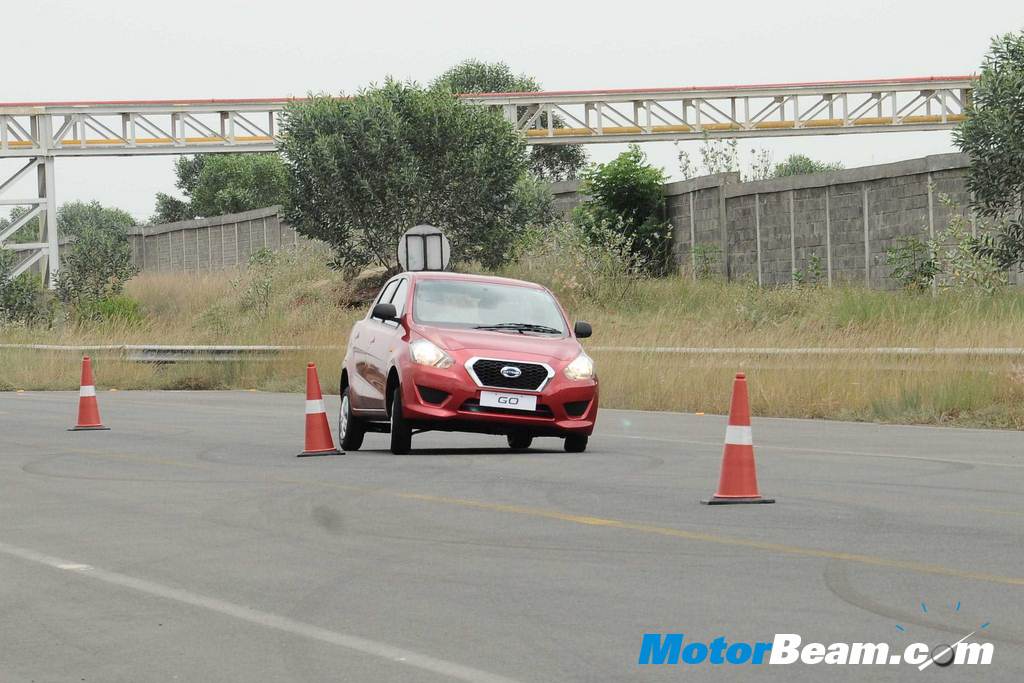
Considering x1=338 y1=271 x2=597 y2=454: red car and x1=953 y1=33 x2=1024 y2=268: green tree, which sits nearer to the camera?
x1=338 y1=271 x2=597 y2=454: red car

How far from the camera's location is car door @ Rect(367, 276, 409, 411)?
15.9 metres

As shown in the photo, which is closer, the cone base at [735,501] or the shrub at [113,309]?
the cone base at [735,501]

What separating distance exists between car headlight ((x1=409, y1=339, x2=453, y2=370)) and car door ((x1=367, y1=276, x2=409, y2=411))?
0.37m

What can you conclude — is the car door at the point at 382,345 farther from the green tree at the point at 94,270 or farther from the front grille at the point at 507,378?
the green tree at the point at 94,270

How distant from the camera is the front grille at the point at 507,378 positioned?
15320 millimetres

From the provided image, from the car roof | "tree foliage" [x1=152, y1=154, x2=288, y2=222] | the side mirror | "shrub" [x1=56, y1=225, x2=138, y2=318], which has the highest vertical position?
"tree foliage" [x1=152, y1=154, x2=288, y2=222]

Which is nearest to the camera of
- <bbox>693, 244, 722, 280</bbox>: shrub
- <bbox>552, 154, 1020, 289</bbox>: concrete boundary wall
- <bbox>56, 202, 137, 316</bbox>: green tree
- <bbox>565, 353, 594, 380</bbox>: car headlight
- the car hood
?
the car hood

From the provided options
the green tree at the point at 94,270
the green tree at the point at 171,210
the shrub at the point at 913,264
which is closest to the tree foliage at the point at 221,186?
the green tree at the point at 171,210

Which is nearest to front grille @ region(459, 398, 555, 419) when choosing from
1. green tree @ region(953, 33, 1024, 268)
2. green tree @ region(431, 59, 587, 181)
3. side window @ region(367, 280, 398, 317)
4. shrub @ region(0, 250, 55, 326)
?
side window @ region(367, 280, 398, 317)

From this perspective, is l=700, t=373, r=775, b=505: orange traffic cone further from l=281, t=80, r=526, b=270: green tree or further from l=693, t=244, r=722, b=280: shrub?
l=281, t=80, r=526, b=270: green tree

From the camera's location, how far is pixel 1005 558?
8.84m

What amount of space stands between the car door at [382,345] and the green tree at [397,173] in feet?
95.3

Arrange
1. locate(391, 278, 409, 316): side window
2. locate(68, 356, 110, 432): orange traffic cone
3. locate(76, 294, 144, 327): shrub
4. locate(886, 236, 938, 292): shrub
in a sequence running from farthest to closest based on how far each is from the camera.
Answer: locate(76, 294, 144, 327): shrub → locate(886, 236, 938, 292): shrub → locate(68, 356, 110, 432): orange traffic cone → locate(391, 278, 409, 316): side window

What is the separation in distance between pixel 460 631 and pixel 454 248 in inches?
1577
